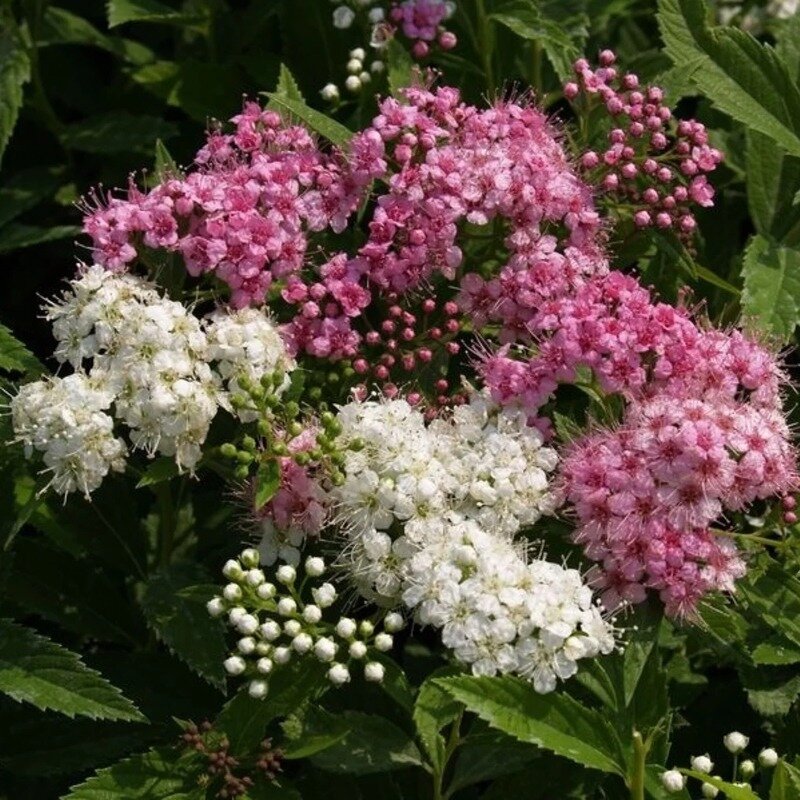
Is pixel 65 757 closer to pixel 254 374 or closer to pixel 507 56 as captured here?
pixel 254 374

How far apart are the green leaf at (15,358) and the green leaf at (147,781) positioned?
918 mm

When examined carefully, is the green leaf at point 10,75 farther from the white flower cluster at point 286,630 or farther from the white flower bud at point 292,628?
the white flower bud at point 292,628

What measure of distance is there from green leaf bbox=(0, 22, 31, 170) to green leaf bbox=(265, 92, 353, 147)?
3.22 ft

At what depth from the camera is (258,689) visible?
2.78 meters

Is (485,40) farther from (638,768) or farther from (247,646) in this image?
(638,768)

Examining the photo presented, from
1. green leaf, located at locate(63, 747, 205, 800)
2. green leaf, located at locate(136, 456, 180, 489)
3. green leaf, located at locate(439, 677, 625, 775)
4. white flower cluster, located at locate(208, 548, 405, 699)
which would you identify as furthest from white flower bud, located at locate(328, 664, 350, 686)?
green leaf, located at locate(136, 456, 180, 489)

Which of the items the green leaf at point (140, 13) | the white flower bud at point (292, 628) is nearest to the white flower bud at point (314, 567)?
the white flower bud at point (292, 628)

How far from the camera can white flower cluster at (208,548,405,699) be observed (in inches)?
110

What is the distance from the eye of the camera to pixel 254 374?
2.99 metres

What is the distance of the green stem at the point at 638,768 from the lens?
2549mm

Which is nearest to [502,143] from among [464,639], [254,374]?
[254,374]

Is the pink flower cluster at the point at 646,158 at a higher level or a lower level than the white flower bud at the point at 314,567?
higher

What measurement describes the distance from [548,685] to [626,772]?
0.22 metres

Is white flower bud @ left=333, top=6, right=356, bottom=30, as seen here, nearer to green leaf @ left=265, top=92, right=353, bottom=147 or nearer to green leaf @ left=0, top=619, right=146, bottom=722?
green leaf @ left=265, top=92, right=353, bottom=147
